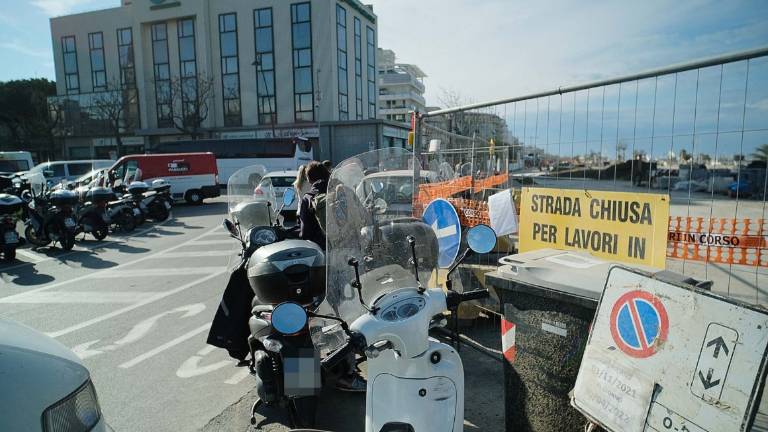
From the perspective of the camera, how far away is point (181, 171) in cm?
1892

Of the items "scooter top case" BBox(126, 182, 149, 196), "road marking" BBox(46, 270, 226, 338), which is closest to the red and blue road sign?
"road marking" BBox(46, 270, 226, 338)

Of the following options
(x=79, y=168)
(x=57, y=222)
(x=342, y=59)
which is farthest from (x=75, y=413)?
(x=342, y=59)

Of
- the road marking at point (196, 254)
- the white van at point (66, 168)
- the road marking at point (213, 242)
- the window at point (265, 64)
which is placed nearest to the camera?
the road marking at point (196, 254)

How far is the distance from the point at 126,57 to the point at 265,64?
1527 cm

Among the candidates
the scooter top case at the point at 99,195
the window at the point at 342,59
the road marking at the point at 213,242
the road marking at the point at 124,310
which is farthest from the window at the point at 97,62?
the road marking at the point at 124,310

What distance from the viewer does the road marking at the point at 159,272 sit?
25.9ft

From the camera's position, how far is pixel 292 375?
2291 mm

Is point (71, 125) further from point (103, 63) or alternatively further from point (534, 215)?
point (534, 215)

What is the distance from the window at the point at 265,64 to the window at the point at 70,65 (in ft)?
68.9

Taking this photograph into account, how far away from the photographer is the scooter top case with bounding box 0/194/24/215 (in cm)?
880

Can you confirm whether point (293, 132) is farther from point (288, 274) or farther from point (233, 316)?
point (288, 274)

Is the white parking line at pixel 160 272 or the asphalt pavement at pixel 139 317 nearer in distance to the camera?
the asphalt pavement at pixel 139 317

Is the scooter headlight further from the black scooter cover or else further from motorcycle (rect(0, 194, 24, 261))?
motorcycle (rect(0, 194, 24, 261))

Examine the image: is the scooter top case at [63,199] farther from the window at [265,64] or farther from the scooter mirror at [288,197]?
the window at [265,64]
